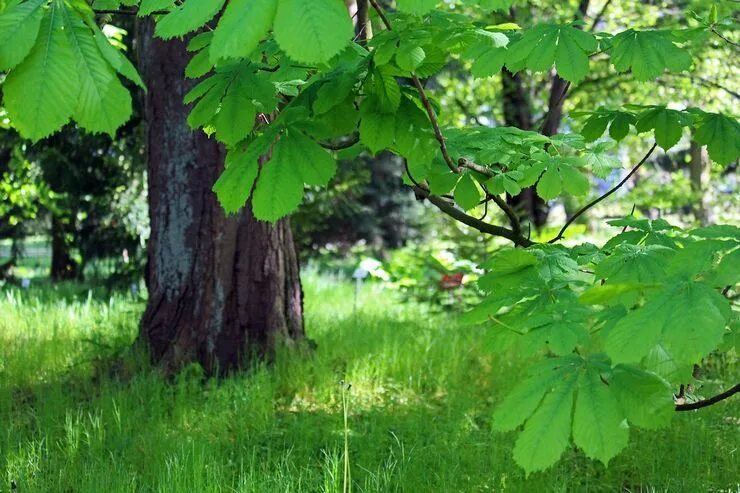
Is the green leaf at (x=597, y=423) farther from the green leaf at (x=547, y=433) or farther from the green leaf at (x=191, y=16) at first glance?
the green leaf at (x=191, y=16)

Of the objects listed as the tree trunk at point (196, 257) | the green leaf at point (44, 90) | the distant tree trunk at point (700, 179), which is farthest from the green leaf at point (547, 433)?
the distant tree trunk at point (700, 179)

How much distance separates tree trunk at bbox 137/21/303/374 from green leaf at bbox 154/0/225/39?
2758 mm

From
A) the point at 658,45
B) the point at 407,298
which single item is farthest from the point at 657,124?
the point at 407,298

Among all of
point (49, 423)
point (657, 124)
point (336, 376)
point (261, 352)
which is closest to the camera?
point (657, 124)

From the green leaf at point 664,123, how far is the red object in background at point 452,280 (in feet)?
11.2

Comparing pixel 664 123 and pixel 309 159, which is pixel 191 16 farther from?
pixel 664 123

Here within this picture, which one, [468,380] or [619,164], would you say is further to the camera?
[468,380]

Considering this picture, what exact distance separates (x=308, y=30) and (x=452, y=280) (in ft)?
15.7

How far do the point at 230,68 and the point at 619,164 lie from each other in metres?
1.30

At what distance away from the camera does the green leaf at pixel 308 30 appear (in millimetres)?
849

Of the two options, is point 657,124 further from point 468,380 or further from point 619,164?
point 468,380

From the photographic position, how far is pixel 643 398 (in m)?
1.16

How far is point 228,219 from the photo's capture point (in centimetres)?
384

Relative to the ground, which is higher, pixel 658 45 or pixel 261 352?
pixel 658 45
